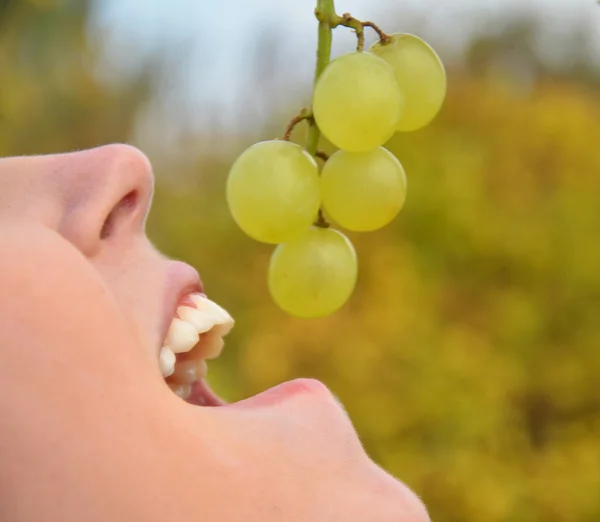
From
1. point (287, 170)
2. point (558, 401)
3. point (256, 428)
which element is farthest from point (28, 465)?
point (558, 401)

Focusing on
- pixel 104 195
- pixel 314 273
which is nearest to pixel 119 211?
pixel 104 195

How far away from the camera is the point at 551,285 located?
1645mm

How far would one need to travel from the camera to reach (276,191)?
1.73 feet

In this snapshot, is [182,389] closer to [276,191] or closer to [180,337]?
[180,337]

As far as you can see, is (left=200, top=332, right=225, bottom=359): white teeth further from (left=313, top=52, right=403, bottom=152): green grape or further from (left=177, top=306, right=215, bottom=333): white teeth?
(left=313, top=52, right=403, bottom=152): green grape

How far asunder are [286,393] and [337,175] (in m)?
0.16

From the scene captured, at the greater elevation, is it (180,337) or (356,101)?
(356,101)

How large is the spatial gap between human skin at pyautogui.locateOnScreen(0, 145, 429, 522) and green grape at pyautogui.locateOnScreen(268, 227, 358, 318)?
0.23 feet

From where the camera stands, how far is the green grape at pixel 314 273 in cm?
57

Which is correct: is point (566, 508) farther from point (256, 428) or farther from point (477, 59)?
point (256, 428)

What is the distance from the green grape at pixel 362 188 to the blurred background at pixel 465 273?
891mm

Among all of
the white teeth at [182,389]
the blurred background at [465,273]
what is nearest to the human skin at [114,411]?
the white teeth at [182,389]

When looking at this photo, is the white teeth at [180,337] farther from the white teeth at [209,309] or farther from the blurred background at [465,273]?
the blurred background at [465,273]

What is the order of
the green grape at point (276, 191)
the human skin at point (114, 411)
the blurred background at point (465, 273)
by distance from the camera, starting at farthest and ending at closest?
1. the blurred background at point (465, 273)
2. the green grape at point (276, 191)
3. the human skin at point (114, 411)
